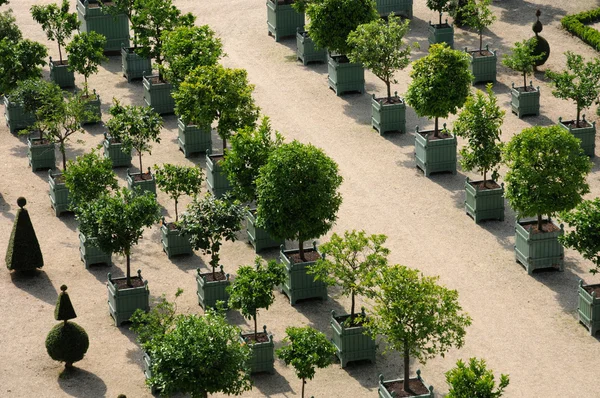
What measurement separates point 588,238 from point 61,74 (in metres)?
35.7

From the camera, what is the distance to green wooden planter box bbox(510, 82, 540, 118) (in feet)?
252

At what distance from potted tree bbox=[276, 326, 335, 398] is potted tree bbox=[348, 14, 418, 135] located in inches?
954

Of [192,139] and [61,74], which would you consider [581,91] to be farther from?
[61,74]

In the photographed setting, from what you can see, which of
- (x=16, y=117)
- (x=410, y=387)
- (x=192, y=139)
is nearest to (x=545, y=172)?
(x=410, y=387)

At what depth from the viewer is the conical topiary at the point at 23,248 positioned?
6269cm

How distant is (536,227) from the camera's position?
63719mm

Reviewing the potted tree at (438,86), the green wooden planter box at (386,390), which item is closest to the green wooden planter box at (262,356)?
the green wooden planter box at (386,390)

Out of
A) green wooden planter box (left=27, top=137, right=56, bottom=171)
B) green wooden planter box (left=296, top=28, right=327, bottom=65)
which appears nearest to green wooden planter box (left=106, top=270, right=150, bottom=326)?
green wooden planter box (left=27, top=137, right=56, bottom=171)

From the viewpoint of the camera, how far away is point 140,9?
78625 mm

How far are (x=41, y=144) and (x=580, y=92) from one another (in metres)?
25.6

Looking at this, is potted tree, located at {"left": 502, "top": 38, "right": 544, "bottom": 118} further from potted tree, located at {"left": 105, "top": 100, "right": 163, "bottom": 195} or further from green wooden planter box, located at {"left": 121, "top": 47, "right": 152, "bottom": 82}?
green wooden planter box, located at {"left": 121, "top": 47, "right": 152, "bottom": 82}

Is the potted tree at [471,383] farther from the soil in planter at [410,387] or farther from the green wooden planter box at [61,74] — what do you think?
the green wooden planter box at [61,74]

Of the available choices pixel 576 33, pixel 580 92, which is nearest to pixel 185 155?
pixel 580 92

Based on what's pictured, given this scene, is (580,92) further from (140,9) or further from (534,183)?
(140,9)
